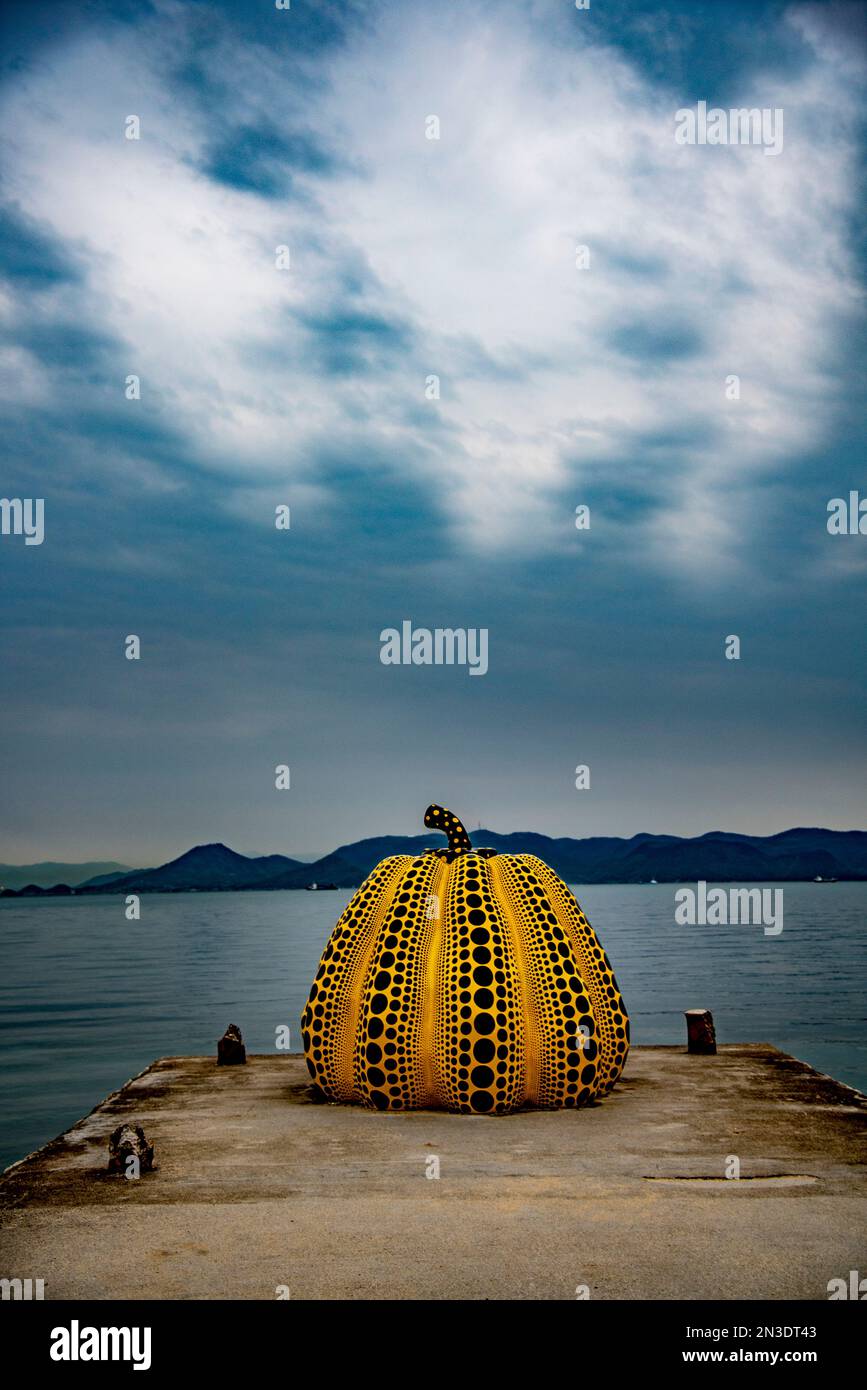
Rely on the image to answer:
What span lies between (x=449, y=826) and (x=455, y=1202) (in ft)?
13.8

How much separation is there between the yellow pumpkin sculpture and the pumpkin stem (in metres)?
0.38

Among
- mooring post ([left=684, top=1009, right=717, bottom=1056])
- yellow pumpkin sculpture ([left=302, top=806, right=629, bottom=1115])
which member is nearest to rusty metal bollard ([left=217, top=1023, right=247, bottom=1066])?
yellow pumpkin sculpture ([left=302, top=806, right=629, bottom=1115])

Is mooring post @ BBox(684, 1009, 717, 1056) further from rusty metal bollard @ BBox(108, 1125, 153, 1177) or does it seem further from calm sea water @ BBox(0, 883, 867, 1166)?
rusty metal bollard @ BBox(108, 1125, 153, 1177)

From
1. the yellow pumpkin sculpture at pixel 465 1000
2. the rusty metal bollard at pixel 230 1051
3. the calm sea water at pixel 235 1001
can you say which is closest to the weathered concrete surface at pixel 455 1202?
the yellow pumpkin sculpture at pixel 465 1000

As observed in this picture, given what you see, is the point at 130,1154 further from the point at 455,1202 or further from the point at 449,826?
the point at 449,826

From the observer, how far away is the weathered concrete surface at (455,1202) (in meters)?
5.71

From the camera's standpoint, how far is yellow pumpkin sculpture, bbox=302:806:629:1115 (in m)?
9.36

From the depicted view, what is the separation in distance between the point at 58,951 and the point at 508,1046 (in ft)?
135

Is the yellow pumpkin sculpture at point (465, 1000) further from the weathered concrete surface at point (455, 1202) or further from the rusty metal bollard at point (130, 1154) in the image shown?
the rusty metal bollard at point (130, 1154)

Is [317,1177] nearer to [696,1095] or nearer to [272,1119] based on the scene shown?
[272,1119]

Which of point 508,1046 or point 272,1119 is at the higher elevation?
point 508,1046

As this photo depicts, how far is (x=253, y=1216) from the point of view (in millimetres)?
6789
